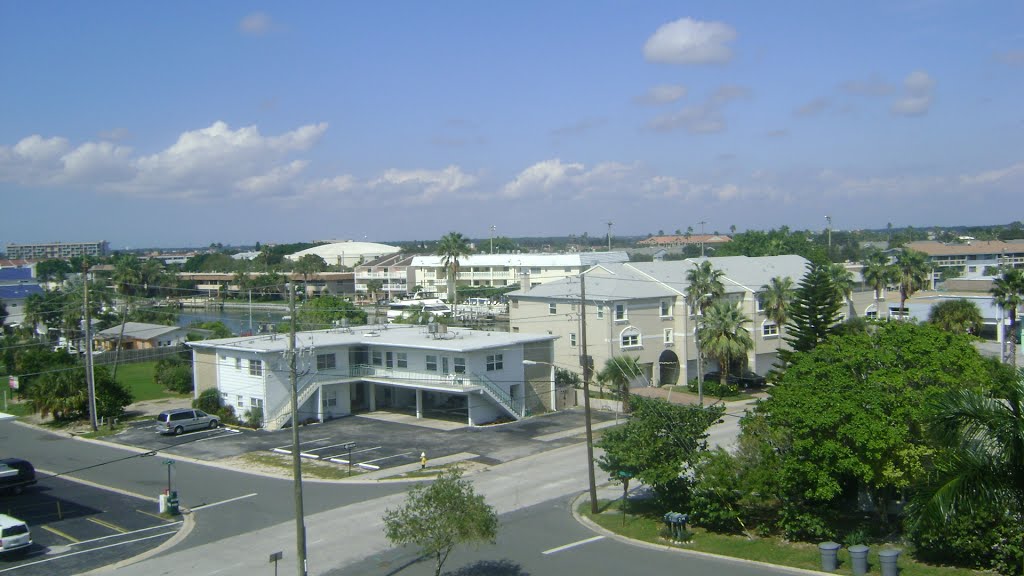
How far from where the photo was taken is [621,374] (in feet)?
158

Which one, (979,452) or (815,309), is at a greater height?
(979,452)

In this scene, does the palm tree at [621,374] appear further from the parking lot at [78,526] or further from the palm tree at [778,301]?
the parking lot at [78,526]

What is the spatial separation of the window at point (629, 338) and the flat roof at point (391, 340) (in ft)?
23.9

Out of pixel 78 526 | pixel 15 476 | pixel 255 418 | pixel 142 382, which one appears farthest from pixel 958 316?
pixel 142 382

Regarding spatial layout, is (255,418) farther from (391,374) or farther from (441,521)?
(441,521)

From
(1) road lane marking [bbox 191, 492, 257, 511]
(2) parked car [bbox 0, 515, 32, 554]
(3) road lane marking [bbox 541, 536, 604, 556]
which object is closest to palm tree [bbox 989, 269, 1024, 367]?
(3) road lane marking [bbox 541, 536, 604, 556]

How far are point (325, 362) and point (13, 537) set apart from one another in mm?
22488

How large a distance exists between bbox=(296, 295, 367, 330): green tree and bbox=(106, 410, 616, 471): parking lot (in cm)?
2302

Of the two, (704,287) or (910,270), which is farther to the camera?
(910,270)

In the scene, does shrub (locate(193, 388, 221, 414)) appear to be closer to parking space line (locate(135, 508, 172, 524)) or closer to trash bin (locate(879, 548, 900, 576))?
parking space line (locate(135, 508, 172, 524))

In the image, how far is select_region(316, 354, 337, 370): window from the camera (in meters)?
45.8

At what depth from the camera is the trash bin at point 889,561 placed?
66.8 ft

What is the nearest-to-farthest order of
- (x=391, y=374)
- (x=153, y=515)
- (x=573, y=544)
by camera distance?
(x=573, y=544)
(x=153, y=515)
(x=391, y=374)

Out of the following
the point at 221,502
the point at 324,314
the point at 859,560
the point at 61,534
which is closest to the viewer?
the point at 859,560
